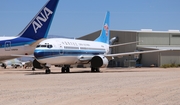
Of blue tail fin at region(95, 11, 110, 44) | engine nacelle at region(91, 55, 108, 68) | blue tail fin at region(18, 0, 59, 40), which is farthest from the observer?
blue tail fin at region(95, 11, 110, 44)

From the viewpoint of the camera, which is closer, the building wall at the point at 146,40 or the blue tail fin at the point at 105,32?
the blue tail fin at the point at 105,32

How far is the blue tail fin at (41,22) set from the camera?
33.0 m

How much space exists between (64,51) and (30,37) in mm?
5111

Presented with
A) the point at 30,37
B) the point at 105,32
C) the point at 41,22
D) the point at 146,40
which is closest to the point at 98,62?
the point at 41,22

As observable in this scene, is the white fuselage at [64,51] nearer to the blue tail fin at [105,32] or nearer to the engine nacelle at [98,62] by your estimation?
the engine nacelle at [98,62]

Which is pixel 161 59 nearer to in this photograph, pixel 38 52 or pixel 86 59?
pixel 86 59

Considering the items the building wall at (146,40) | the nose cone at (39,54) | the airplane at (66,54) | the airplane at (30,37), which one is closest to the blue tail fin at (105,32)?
the airplane at (66,54)

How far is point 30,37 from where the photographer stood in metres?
32.9

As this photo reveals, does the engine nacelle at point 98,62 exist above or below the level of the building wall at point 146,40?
below

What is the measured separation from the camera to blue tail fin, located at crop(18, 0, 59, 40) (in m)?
33.0

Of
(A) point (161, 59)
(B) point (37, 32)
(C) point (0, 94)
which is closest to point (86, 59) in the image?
(B) point (37, 32)

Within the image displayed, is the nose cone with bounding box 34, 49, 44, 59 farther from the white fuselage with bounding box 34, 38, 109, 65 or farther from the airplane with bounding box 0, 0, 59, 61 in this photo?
the airplane with bounding box 0, 0, 59, 61

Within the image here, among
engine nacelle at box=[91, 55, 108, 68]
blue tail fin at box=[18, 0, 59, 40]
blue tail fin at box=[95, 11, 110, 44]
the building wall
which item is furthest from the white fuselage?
the building wall

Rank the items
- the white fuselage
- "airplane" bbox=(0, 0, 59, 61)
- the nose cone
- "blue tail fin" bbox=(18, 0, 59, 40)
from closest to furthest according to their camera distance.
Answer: the nose cone < the white fuselage < "airplane" bbox=(0, 0, 59, 61) < "blue tail fin" bbox=(18, 0, 59, 40)
